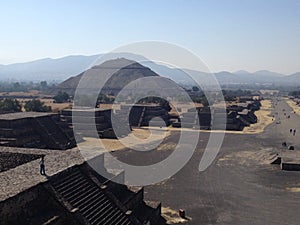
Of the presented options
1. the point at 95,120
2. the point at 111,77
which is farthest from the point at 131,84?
the point at 95,120

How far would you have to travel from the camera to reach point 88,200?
13.0 metres

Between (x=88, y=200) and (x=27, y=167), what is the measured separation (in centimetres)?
284

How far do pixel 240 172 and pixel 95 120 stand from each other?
1799cm

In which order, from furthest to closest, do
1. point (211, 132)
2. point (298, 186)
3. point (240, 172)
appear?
point (211, 132)
point (240, 172)
point (298, 186)

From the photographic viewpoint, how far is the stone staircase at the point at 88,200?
12344 millimetres

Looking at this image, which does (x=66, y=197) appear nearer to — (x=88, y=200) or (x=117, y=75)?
(x=88, y=200)

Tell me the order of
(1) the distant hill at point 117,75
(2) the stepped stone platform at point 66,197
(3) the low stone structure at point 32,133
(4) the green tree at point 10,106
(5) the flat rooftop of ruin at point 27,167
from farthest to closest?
(1) the distant hill at point 117,75 < (4) the green tree at point 10,106 < (3) the low stone structure at point 32,133 < (5) the flat rooftop of ruin at point 27,167 < (2) the stepped stone platform at point 66,197

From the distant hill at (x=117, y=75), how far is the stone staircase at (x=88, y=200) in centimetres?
10254

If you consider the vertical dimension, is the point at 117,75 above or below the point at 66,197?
→ above

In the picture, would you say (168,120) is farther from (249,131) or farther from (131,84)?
(131,84)

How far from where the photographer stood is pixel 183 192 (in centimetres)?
1962

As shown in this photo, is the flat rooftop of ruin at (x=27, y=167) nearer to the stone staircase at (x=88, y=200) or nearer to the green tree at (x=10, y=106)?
the stone staircase at (x=88, y=200)

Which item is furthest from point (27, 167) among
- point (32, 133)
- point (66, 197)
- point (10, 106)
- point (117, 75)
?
point (117, 75)

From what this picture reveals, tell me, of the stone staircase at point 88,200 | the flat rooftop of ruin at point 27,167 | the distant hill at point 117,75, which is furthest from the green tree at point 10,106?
the distant hill at point 117,75
